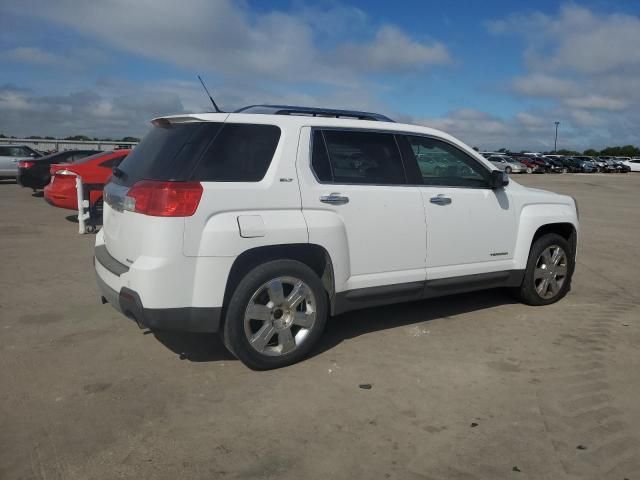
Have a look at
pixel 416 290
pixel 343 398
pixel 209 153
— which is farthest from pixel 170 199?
pixel 416 290

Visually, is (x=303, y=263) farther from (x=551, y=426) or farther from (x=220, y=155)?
(x=551, y=426)

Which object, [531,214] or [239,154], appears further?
[531,214]

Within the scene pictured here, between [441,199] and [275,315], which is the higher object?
[441,199]

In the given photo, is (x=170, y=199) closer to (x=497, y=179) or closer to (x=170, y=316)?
(x=170, y=316)

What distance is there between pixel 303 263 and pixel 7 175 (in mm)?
21414

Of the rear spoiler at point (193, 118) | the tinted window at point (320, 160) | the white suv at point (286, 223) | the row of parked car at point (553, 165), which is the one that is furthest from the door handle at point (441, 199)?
the row of parked car at point (553, 165)

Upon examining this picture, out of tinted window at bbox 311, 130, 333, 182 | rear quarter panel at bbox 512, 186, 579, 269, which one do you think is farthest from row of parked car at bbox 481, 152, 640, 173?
tinted window at bbox 311, 130, 333, 182

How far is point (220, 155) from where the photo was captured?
375cm

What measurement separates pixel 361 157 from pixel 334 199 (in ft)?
1.69

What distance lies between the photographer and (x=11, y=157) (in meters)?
21.5

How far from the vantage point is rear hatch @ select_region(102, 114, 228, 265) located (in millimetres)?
3514

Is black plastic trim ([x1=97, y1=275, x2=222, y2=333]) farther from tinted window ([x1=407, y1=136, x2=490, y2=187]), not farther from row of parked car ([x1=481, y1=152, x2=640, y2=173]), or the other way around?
row of parked car ([x1=481, y1=152, x2=640, y2=173])

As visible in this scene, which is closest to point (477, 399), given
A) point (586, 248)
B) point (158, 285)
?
point (158, 285)

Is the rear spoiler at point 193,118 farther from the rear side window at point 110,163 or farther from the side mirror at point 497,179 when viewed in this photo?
the rear side window at point 110,163
